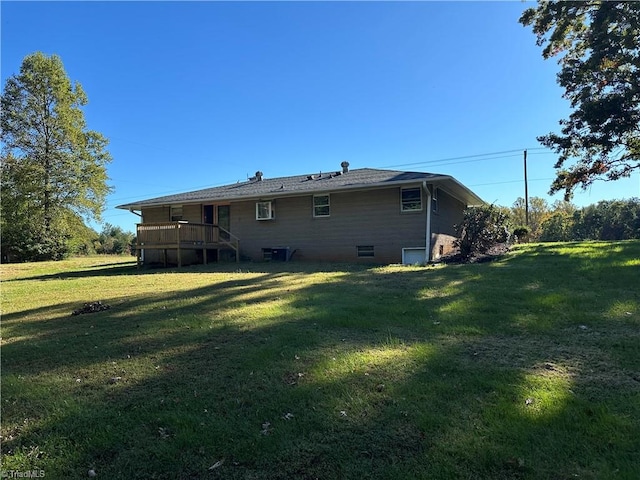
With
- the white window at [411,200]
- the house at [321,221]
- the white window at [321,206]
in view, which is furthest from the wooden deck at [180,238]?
the white window at [411,200]

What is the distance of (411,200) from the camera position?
14523 millimetres

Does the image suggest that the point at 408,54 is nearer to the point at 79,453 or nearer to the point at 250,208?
the point at 250,208

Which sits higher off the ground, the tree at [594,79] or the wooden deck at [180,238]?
the tree at [594,79]

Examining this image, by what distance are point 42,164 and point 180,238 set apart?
A: 17722 millimetres

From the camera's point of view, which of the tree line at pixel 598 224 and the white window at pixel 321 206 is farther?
the tree line at pixel 598 224

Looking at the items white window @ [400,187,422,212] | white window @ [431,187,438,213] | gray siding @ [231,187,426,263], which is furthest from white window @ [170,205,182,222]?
white window @ [431,187,438,213]

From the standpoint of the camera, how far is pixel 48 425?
9.81 feet

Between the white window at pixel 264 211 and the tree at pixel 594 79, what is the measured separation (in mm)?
11542

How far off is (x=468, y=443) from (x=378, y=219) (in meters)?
12.8

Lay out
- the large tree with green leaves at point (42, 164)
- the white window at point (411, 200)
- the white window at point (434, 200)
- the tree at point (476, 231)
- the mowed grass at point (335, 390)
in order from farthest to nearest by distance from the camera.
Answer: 1. the large tree with green leaves at point (42, 164)
2. the white window at point (434, 200)
3. the white window at point (411, 200)
4. the tree at point (476, 231)
5. the mowed grass at point (335, 390)

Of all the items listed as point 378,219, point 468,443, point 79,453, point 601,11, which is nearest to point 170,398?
point 79,453

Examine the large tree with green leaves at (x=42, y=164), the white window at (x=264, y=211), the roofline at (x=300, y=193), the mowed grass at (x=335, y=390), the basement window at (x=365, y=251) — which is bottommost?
the mowed grass at (x=335, y=390)

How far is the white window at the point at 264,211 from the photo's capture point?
1689 centimetres

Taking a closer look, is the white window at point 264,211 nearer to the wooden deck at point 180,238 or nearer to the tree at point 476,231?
the wooden deck at point 180,238
